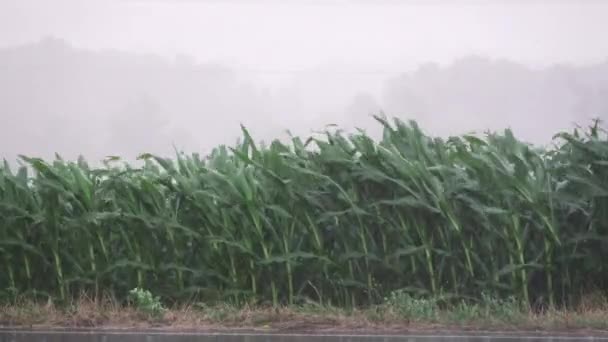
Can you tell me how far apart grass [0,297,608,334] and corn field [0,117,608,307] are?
1.41 ft

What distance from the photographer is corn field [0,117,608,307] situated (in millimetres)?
7844

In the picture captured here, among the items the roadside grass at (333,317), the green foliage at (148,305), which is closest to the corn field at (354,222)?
the roadside grass at (333,317)

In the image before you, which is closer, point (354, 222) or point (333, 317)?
point (333, 317)

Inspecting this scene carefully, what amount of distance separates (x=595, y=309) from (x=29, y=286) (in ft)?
15.8

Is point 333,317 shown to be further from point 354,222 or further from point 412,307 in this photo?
point 354,222

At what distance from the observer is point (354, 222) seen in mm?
8086

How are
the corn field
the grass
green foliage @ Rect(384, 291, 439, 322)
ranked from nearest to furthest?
the grass, green foliage @ Rect(384, 291, 439, 322), the corn field

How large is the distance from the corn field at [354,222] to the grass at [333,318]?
430 millimetres

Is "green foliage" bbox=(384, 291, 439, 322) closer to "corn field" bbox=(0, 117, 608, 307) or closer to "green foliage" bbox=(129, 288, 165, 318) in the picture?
"corn field" bbox=(0, 117, 608, 307)

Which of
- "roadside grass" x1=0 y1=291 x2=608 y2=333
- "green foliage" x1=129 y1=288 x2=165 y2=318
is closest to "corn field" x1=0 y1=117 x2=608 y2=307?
"roadside grass" x1=0 y1=291 x2=608 y2=333

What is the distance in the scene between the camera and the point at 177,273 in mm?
8406

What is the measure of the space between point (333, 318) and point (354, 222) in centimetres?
132

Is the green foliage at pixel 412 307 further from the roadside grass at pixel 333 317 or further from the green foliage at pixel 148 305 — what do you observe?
the green foliage at pixel 148 305

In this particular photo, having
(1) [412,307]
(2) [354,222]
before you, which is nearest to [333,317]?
(1) [412,307]
